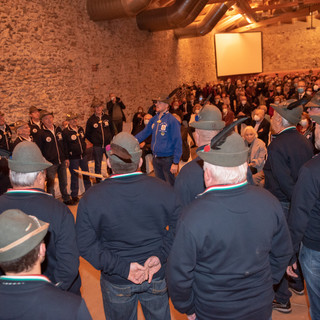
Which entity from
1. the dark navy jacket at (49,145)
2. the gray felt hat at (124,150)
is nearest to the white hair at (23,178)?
the gray felt hat at (124,150)

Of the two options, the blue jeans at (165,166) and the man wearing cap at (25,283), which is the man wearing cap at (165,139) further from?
Result: the man wearing cap at (25,283)

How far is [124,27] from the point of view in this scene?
13.1 m

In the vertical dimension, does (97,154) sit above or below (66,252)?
below

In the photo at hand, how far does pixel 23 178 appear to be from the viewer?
7.07 ft

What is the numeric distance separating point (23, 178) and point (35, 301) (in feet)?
3.40

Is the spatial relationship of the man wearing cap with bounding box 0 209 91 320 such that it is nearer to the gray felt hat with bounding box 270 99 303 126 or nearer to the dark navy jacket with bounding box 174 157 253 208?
the dark navy jacket with bounding box 174 157 253 208

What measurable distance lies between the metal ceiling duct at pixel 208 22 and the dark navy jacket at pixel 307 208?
1545 cm

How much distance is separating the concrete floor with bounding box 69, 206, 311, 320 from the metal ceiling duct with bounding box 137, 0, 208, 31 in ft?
34.4

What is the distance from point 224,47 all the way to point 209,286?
24.0 m

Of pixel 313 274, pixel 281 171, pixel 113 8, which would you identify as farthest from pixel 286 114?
pixel 113 8

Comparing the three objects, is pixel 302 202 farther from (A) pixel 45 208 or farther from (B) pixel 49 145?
(B) pixel 49 145

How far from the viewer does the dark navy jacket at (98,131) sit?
6.88 meters

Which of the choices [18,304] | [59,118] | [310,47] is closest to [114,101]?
[59,118]

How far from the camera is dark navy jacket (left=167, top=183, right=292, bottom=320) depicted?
1623 millimetres
